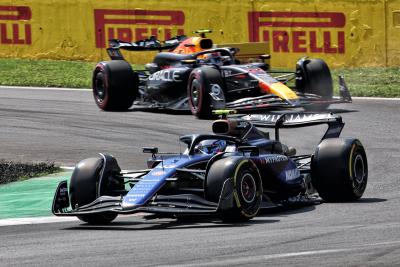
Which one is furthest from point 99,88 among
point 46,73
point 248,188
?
point 248,188

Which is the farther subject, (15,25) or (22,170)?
(15,25)

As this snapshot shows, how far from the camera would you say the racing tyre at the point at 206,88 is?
72.0 feet

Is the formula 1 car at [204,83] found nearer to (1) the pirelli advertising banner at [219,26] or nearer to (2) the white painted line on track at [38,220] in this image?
(1) the pirelli advertising banner at [219,26]

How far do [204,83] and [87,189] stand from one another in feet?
31.0

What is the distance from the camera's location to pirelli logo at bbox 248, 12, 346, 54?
93.0 feet

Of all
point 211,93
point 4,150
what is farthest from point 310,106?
point 4,150

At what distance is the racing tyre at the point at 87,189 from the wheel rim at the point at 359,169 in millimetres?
2842

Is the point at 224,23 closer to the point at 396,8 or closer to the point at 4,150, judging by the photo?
the point at 396,8

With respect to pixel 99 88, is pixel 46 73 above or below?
above

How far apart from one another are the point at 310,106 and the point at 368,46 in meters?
6.50

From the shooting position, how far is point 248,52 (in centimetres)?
2481

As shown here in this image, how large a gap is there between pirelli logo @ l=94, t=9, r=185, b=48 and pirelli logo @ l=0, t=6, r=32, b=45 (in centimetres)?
215

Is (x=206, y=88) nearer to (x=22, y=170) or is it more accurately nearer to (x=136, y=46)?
(x=136, y=46)

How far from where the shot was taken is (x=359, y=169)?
1358 centimetres
